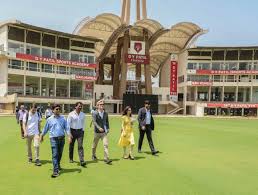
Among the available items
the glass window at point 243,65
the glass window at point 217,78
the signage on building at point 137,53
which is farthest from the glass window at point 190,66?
the signage on building at point 137,53

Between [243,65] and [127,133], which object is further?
[243,65]

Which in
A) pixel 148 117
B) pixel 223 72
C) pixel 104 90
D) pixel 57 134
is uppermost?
pixel 223 72

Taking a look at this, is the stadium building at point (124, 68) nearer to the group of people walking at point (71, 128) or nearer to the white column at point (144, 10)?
the white column at point (144, 10)

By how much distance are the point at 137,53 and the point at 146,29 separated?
17.4ft

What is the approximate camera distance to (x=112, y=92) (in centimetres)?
7688

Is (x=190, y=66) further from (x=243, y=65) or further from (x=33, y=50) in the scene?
(x=33, y=50)

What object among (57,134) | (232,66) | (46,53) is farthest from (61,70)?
(57,134)

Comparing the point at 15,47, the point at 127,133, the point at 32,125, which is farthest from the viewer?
the point at 15,47

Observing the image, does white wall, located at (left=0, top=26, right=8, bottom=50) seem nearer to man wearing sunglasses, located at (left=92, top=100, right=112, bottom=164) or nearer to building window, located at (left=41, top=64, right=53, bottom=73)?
building window, located at (left=41, top=64, right=53, bottom=73)

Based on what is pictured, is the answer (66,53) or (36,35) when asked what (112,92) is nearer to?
(66,53)

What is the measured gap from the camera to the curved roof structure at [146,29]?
219 feet

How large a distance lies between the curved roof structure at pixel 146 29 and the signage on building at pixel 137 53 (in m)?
3.19

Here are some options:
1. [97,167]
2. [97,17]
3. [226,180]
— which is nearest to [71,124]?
[97,167]

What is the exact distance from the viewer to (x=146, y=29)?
70.1 metres
